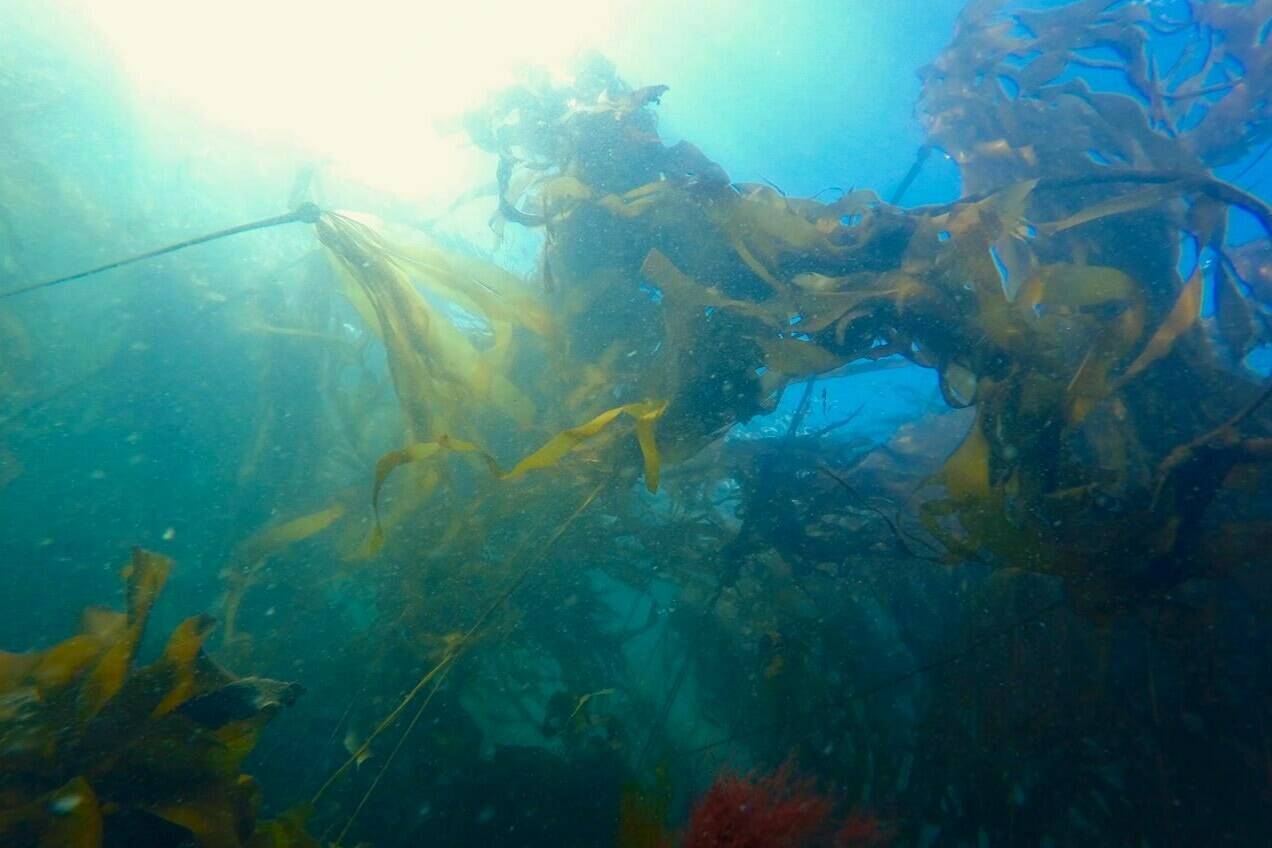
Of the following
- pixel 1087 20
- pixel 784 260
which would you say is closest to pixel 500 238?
pixel 784 260

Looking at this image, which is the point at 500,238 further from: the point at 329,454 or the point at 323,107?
the point at 323,107

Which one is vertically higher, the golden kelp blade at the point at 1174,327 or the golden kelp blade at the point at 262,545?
the golden kelp blade at the point at 1174,327

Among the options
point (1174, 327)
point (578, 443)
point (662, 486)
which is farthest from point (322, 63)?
point (1174, 327)

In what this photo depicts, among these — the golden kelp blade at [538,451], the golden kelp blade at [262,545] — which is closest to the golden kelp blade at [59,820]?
the golden kelp blade at [538,451]

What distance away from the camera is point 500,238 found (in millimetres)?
3707

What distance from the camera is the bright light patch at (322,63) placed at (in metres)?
7.12

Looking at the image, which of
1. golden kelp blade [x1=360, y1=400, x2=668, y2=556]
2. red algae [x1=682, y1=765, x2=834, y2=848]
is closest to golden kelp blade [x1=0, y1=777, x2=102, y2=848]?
golden kelp blade [x1=360, y1=400, x2=668, y2=556]

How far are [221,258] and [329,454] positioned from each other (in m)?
3.05

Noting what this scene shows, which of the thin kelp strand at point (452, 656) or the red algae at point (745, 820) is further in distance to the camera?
the thin kelp strand at point (452, 656)

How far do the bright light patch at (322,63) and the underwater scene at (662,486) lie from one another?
202 cm

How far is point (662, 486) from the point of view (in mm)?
3934

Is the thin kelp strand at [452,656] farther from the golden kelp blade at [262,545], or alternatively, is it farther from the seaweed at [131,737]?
the golden kelp blade at [262,545]

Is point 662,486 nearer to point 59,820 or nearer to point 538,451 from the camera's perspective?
point 538,451

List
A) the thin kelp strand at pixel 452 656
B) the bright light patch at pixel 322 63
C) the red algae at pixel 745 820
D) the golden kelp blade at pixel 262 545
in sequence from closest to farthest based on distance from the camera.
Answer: the red algae at pixel 745 820 → the thin kelp strand at pixel 452 656 → the golden kelp blade at pixel 262 545 → the bright light patch at pixel 322 63
